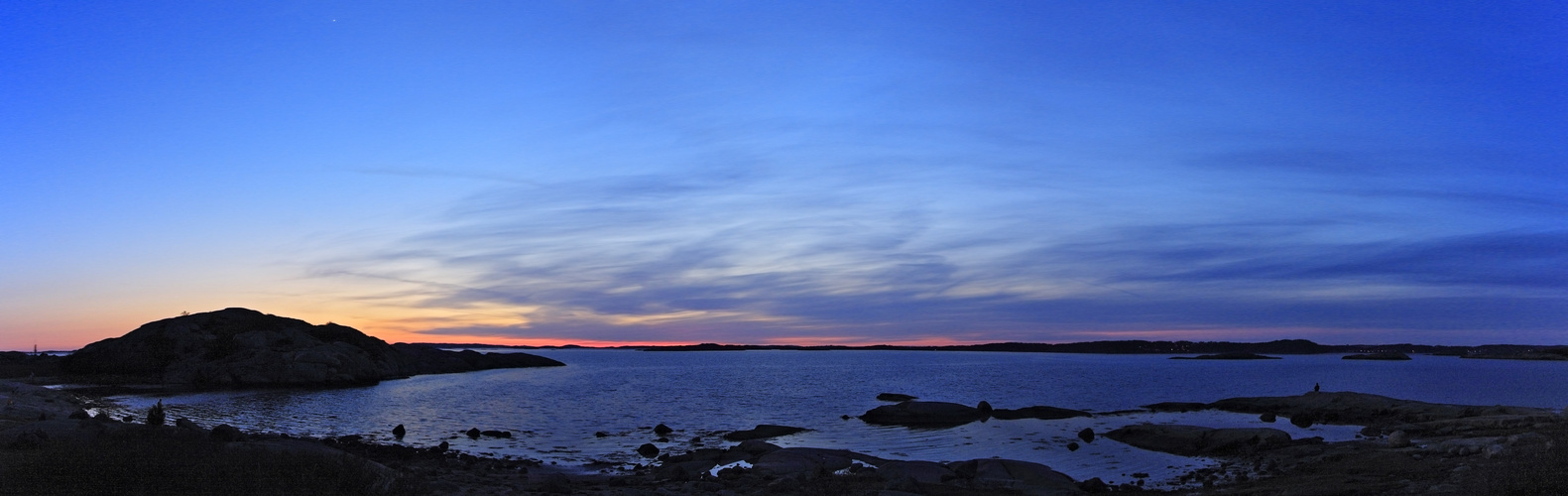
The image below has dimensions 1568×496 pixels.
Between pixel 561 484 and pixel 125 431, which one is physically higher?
pixel 125 431

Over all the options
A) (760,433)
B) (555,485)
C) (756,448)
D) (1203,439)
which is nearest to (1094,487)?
(756,448)

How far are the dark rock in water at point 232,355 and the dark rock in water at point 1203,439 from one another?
83411mm

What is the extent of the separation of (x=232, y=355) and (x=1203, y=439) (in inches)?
3749

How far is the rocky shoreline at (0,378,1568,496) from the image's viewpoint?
19250 millimetres

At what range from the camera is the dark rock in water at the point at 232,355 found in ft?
286

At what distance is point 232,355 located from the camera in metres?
91.1

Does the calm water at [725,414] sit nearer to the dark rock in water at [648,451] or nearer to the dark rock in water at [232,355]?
the dark rock in water at [648,451]

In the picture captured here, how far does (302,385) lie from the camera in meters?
88.3

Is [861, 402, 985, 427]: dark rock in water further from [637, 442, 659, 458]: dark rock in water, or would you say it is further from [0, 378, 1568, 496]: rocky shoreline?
[637, 442, 659, 458]: dark rock in water

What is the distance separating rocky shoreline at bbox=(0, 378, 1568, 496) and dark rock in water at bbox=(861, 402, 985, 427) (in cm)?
1190

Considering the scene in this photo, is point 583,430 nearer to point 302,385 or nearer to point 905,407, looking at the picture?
point 905,407

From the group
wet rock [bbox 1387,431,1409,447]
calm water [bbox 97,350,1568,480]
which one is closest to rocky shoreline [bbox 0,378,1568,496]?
wet rock [bbox 1387,431,1409,447]

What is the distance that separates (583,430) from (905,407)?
20353 mm

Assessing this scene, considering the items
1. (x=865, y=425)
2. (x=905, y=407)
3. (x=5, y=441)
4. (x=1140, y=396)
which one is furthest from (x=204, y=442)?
(x=1140, y=396)
